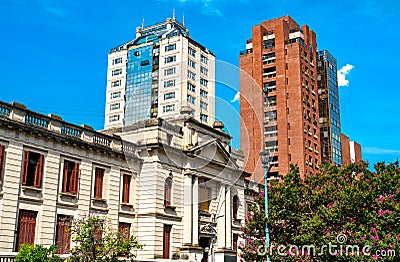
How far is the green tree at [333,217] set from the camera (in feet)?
81.4

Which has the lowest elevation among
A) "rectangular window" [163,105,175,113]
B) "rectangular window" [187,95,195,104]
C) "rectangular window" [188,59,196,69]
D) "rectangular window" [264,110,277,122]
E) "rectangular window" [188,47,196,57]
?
"rectangular window" [264,110,277,122]

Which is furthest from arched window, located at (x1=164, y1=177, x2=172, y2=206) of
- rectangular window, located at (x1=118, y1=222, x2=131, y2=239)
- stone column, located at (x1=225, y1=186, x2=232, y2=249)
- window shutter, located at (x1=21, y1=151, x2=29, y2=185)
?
window shutter, located at (x1=21, y1=151, x2=29, y2=185)

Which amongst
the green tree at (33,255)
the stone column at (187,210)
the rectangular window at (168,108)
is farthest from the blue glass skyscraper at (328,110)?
the green tree at (33,255)

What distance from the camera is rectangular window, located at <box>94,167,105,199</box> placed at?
3255 centimetres

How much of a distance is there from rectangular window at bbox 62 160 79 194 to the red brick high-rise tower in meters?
48.5

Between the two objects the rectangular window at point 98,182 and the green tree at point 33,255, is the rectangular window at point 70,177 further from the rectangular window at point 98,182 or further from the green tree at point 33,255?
the green tree at point 33,255

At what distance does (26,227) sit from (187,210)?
13.1 meters

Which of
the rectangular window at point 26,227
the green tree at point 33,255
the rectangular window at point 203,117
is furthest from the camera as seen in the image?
the rectangular window at point 203,117

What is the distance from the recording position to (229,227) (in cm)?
4241

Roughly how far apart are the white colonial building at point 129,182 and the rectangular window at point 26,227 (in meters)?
0.06

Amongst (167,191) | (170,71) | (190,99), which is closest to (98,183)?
(167,191)

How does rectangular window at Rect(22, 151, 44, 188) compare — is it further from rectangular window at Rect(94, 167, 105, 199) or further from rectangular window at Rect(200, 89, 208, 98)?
rectangular window at Rect(200, 89, 208, 98)

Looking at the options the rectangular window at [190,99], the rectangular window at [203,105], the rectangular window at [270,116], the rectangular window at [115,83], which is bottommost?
the rectangular window at [270,116]

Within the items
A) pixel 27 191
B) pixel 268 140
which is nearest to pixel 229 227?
pixel 27 191
